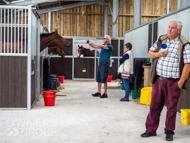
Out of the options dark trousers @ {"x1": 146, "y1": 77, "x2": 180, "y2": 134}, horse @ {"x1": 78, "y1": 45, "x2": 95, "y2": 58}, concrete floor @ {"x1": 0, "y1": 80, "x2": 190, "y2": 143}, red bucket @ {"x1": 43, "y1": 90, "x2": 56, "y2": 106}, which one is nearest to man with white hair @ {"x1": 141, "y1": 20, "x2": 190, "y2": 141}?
dark trousers @ {"x1": 146, "y1": 77, "x2": 180, "y2": 134}

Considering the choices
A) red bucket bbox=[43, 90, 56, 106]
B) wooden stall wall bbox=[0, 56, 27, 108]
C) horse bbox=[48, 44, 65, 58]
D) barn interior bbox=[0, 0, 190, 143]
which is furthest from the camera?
horse bbox=[48, 44, 65, 58]

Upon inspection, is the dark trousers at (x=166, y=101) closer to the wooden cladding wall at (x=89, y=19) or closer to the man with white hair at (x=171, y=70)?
the man with white hair at (x=171, y=70)

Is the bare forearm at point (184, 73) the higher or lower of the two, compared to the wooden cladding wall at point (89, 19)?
lower

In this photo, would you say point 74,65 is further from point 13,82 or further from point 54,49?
point 13,82

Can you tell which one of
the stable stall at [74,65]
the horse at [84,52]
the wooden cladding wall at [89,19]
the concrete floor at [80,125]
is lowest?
the concrete floor at [80,125]

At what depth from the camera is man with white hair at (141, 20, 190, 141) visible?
274cm

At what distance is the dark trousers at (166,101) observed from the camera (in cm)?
279

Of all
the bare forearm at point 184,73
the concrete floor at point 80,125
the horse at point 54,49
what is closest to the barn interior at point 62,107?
the concrete floor at point 80,125

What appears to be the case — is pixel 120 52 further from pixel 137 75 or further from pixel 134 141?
pixel 134 141

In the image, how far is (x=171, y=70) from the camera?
2.77 meters

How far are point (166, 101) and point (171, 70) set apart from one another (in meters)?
0.35

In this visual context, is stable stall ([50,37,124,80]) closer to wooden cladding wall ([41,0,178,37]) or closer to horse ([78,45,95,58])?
horse ([78,45,95,58])

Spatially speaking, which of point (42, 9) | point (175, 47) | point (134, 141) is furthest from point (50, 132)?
point (42, 9)

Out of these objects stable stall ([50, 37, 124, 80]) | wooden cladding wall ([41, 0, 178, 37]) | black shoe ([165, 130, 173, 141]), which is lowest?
black shoe ([165, 130, 173, 141])
